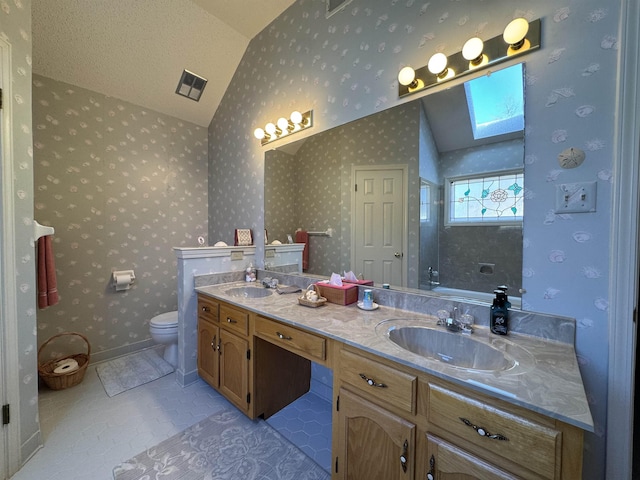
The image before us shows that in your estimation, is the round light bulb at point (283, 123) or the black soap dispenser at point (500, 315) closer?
the black soap dispenser at point (500, 315)

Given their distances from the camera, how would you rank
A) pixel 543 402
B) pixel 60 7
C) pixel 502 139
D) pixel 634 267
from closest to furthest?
pixel 543 402
pixel 634 267
pixel 502 139
pixel 60 7

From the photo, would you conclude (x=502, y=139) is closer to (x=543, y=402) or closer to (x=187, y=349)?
(x=543, y=402)

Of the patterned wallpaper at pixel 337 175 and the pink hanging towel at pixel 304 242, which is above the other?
the patterned wallpaper at pixel 337 175

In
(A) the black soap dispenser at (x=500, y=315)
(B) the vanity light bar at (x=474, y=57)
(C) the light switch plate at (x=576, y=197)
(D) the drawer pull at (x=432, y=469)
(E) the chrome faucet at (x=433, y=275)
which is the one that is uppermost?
(B) the vanity light bar at (x=474, y=57)

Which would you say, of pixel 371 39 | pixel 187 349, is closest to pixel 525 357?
pixel 371 39

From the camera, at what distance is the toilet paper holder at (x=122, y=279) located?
2.59 meters

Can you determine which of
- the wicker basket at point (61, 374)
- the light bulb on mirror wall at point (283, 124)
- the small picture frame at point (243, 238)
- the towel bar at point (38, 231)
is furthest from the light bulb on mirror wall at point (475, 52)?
the wicker basket at point (61, 374)

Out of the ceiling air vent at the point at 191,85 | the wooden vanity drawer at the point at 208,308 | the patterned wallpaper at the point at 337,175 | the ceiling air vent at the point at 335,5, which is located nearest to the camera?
the patterned wallpaper at the point at 337,175

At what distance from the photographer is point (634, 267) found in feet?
2.92

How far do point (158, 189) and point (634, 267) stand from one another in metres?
3.58

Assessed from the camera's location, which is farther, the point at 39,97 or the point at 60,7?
the point at 39,97

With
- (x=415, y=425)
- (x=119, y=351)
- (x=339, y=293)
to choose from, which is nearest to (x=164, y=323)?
(x=119, y=351)

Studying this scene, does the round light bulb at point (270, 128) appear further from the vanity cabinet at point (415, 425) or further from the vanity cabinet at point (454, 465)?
the vanity cabinet at point (454, 465)

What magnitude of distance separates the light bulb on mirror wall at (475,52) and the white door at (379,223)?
58 cm
